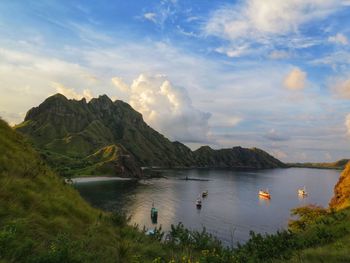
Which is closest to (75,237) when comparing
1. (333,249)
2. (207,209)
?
(333,249)

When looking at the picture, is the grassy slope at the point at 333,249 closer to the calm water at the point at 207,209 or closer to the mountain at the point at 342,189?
the mountain at the point at 342,189

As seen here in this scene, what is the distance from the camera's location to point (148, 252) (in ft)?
49.2

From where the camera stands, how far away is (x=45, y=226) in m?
A: 14.1

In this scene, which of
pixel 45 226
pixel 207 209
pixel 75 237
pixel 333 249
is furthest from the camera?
pixel 207 209

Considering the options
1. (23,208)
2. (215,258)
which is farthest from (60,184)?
(215,258)

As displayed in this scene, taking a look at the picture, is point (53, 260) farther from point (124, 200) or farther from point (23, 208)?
point (124, 200)

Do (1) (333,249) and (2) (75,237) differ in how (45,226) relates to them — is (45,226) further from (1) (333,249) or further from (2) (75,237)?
(1) (333,249)

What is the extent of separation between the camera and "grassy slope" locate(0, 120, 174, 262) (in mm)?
10273

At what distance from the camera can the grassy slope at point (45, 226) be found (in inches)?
404

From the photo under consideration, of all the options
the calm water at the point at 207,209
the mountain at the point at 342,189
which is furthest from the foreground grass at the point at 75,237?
the calm water at the point at 207,209

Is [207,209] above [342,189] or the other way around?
the other way around

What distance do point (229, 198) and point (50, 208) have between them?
13248 centimetres

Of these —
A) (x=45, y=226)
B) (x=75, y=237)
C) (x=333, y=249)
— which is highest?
(x=45, y=226)

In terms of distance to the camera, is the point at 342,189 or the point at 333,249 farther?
the point at 342,189
